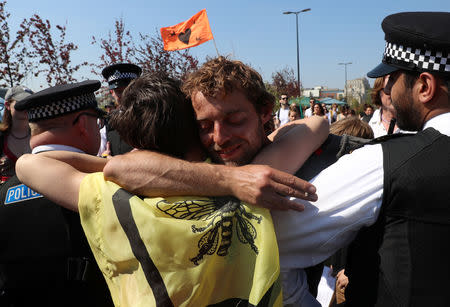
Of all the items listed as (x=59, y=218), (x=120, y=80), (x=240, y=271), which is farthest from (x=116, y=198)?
(x=120, y=80)

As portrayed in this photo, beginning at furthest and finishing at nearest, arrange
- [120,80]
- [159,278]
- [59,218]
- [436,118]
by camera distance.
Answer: [120,80], [59,218], [436,118], [159,278]

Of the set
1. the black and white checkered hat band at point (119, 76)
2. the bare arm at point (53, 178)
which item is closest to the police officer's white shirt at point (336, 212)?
the bare arm at point (53, 178)

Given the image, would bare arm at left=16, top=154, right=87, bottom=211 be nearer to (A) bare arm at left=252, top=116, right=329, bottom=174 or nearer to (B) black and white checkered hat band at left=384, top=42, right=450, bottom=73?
(A) bare arm at left=252, top=116, right=329, bottom=174

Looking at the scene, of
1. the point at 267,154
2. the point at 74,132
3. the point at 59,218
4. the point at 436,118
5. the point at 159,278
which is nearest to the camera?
the point at 159,278

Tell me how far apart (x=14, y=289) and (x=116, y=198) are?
3.88 feet

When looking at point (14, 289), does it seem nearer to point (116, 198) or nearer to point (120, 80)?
point (116, 198)

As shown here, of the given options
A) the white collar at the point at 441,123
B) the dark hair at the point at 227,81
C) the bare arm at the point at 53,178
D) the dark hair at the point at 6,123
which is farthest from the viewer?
the dark hair at the point at 6,123

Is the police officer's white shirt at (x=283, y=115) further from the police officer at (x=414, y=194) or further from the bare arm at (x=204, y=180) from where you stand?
the bare arm at (x=204, y=180)

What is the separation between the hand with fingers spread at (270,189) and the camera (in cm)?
129

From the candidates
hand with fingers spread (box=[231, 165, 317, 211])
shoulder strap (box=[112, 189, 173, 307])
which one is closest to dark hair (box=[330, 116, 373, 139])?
hand with fingers spread (box=[231, 165, 317, 211])

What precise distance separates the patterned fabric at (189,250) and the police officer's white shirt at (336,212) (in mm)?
146

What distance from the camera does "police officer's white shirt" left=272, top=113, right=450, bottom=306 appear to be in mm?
1287

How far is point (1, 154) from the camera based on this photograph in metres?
4.02

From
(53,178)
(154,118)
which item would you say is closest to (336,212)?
(154,118)
